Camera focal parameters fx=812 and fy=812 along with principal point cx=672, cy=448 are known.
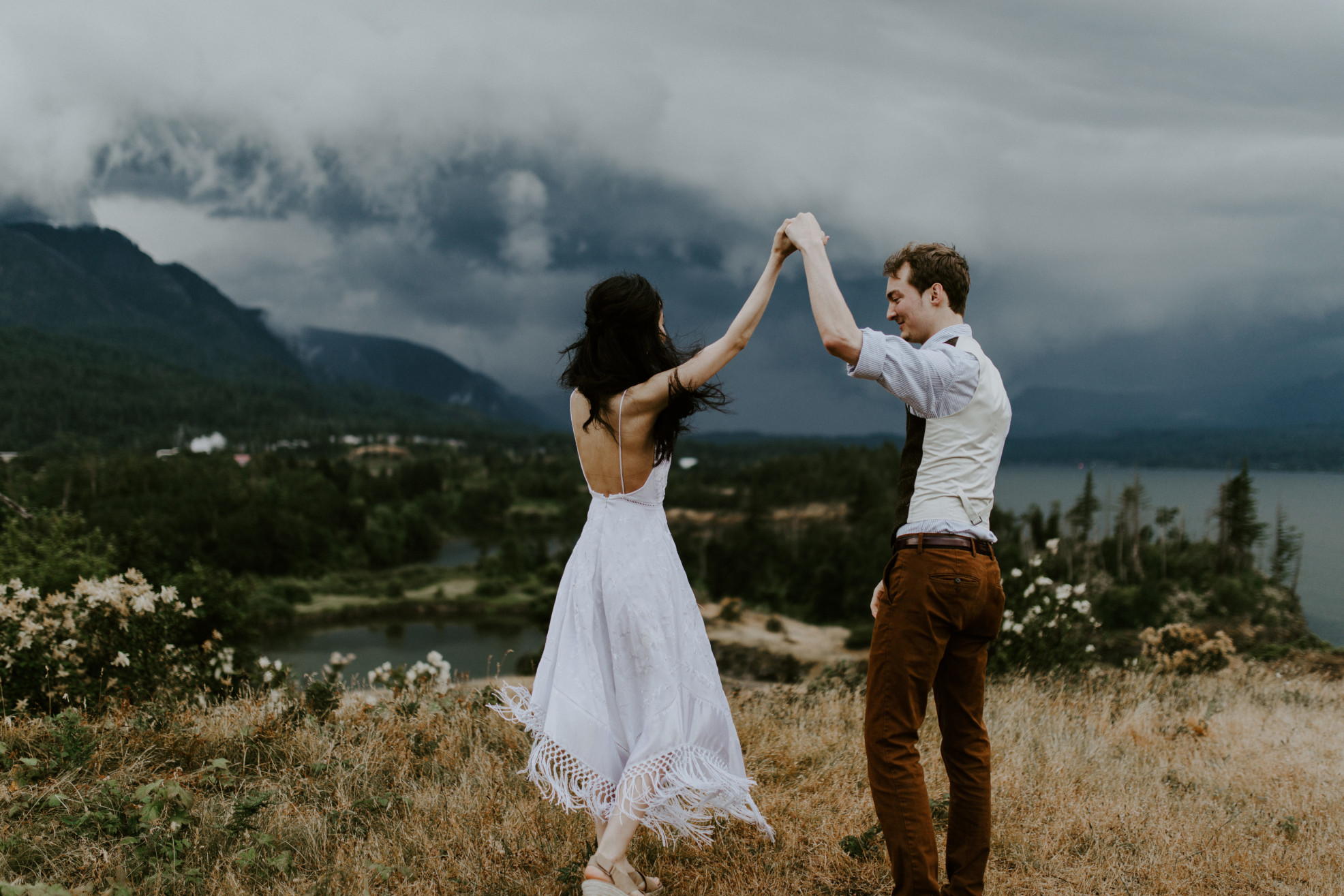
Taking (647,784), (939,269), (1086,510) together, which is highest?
(939,269)

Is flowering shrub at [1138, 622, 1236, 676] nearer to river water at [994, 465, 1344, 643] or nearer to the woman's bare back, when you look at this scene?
the woman's bare back

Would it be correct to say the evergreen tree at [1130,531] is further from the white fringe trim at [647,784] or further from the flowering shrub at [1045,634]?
the white fringe trim at [647,784]

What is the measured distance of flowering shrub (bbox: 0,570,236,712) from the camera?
21.8 ft

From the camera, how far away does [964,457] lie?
9.21ft

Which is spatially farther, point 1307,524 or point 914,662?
point 1307,524

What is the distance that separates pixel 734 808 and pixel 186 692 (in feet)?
18.9

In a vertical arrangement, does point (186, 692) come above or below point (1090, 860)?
below

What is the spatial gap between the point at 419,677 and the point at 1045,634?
6366 millimetres

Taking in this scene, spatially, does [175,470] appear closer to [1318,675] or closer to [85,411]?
[85,411]

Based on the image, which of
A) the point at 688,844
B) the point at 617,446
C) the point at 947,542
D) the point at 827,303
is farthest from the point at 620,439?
the point at 688,844

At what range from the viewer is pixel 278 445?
172 m

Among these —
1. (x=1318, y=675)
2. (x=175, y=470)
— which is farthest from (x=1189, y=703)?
(x=175, y=470)

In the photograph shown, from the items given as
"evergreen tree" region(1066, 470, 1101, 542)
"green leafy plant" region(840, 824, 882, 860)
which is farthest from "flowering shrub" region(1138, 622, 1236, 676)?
"evergreen tree" region(1066, 470, 1101, 542)

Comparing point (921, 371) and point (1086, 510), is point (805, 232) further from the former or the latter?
point (1086, 510)
